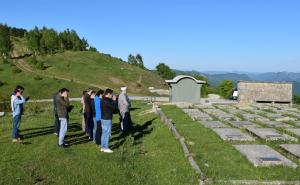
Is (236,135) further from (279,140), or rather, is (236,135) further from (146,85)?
(146,85)

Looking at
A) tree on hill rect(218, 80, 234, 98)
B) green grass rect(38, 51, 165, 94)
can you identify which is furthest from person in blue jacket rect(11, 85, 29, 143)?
green grass rect(38, 51, 165, 94)

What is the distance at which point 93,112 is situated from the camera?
1427 cm

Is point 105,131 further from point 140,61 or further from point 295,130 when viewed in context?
point 140,61

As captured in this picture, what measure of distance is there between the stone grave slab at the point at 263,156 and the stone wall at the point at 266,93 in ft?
74.9

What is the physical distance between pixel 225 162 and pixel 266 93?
25.4 meters

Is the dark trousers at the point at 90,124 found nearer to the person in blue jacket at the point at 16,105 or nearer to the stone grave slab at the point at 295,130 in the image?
the person in blue jacket at the point at 16,105

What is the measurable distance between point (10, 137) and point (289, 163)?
32.1 feet

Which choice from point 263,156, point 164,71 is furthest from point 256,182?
point 164,71

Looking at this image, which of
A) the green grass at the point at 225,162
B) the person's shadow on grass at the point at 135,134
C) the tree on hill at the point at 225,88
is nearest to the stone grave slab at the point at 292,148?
the green grass at the point at 225,162

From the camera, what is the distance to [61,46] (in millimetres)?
99625

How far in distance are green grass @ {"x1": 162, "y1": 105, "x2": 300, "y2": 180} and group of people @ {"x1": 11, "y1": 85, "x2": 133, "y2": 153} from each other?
258 cm

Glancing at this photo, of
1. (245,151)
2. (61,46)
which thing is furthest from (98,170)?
(61,46)

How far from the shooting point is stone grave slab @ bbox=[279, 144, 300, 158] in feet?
35.7

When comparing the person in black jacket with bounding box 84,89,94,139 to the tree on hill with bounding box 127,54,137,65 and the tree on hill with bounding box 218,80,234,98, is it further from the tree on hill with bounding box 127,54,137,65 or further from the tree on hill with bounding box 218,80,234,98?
the tree on hill with bounding box 127,54,137,65
